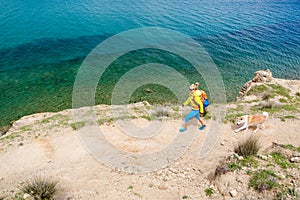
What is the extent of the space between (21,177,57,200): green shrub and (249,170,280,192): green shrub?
7.95 metres

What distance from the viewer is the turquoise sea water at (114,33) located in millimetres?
27422

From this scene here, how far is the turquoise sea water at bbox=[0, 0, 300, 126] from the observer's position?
27422mm

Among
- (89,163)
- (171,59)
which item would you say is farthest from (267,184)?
(171,59)

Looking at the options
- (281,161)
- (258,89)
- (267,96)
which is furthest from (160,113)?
(258,89)

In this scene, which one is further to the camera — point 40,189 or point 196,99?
point 196,99

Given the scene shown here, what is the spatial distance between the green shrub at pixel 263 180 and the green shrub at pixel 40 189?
795 centimetres

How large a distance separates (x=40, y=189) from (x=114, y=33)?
39318 mm

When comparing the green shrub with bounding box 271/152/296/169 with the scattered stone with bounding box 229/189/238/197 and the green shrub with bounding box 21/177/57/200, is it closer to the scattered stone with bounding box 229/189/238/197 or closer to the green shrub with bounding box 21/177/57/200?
the scattered stone with bounding box 229/189/238/197

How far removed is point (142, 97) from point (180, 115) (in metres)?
9.70

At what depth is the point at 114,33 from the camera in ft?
147

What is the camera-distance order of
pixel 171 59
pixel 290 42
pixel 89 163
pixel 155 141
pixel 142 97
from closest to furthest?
pixel 89 163 < pixel 155 141 < pixel 142 97 < pixel 171 59 < pixel 290 42

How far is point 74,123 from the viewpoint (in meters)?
16.2

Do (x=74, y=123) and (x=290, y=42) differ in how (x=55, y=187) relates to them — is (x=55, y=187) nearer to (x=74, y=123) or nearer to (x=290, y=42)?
(x=74, y=123)

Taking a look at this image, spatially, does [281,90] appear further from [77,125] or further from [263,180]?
[77,125]
